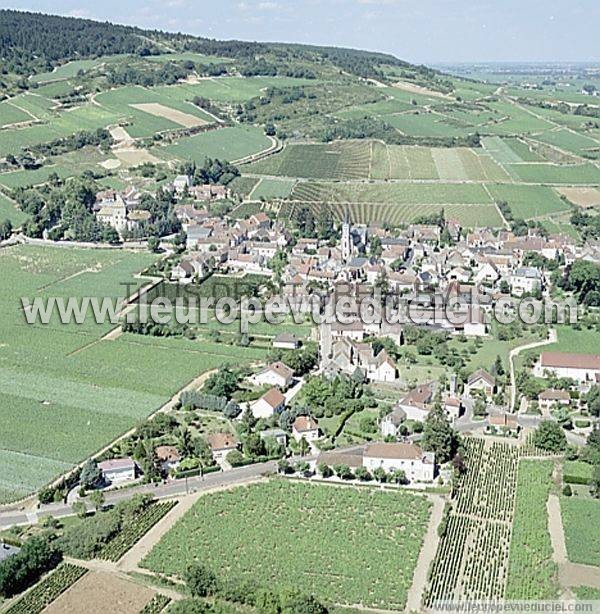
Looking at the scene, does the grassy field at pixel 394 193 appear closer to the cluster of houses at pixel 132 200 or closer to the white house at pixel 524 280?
the cluster of houses at pixel 132 200

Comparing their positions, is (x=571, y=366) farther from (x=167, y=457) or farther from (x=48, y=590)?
(x=48, y=590)

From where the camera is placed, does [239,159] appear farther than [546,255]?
Yes

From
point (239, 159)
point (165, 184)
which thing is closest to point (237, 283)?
point (165, 184)

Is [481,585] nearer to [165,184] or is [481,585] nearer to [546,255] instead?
[546,255]

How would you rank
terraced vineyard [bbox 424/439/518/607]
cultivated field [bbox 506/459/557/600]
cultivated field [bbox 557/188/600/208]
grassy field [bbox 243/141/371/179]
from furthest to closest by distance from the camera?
grassy field [bbox 243/141/371/179] → cultivated field [bbox 557/188/600/208] → terraced vineyard [bbox 424/439/518/607] → cultivated field [bbox 506/459/557/600]

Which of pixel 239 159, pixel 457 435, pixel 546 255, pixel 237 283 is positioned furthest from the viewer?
pixel 239 159

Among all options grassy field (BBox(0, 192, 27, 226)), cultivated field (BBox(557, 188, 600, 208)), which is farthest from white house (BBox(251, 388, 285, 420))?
cultivated field (BBox(557, 188, 600, 208))

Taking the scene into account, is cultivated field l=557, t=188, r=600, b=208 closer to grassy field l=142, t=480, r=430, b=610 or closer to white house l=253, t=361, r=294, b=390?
white house l=253, t=361, r=294, b=390
